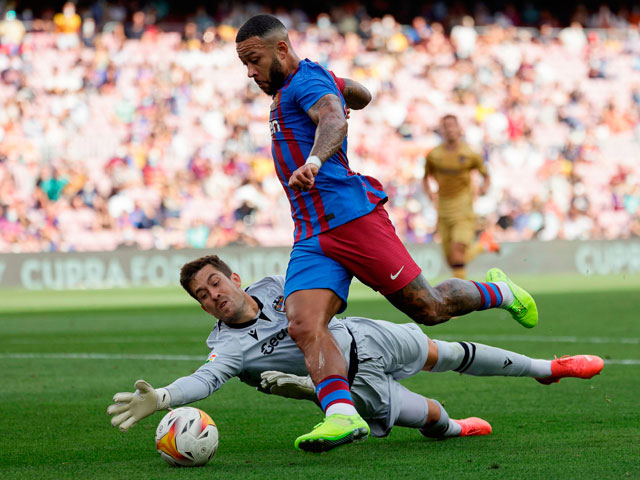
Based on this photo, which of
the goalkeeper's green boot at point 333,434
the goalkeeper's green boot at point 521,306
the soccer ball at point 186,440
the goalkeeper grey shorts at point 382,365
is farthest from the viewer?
the goalkeeper's green boot at point 521,306

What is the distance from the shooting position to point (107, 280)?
869 inches

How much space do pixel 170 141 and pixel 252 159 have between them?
193 centimetres

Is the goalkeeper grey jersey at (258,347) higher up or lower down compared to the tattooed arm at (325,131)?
lower down

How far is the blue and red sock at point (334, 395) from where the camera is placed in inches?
179

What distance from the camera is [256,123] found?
24812 mm

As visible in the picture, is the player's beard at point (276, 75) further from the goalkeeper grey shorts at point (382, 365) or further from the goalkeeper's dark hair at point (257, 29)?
the goalkeeper grey shorts at point (382, 365)

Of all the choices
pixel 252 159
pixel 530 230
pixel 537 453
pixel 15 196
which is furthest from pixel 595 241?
pixel 537 453

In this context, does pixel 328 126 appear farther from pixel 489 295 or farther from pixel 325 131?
pixel 489 295

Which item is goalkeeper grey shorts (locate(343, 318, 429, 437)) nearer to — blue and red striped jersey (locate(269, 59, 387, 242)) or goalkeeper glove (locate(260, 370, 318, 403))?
goalkeeper glove (locate(260, 370, 318, 403))

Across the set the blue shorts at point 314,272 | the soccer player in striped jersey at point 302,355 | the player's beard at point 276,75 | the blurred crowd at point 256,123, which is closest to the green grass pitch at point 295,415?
the soccer player in striped jersey at point 302,355

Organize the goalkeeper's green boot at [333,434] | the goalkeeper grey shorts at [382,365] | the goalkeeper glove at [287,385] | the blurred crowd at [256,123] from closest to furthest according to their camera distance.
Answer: the goalkeeper's green boot at [333,434]
the goalkeeper glove at [287,385]
the goalkeeper grey shorts at [382,365]
the blurred crowd at [256,123]

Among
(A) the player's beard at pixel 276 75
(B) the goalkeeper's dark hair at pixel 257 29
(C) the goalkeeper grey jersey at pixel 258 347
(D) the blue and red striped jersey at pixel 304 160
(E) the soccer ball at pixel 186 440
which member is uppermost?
(B) the goalkeeper's dark hair at pixel 257 29

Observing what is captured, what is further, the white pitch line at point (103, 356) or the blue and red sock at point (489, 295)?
the white pitch line at point (103, 356)

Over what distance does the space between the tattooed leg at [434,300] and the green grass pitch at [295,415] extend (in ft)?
2.06
